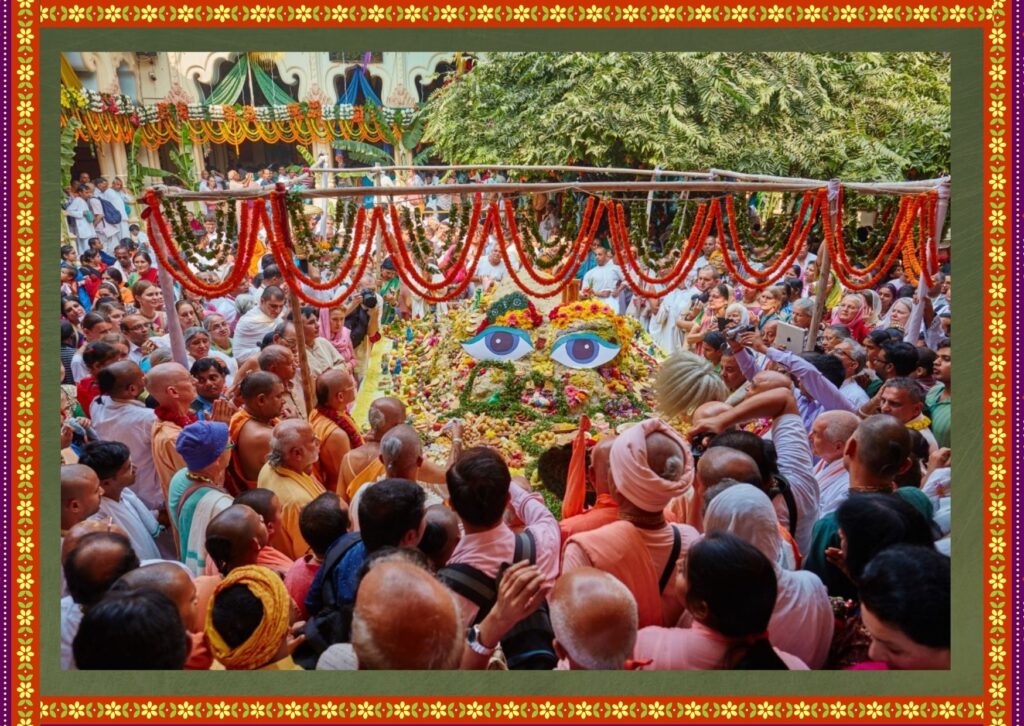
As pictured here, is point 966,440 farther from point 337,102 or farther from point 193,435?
point 337,102

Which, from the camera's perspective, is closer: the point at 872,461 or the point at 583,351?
the point at 872,461

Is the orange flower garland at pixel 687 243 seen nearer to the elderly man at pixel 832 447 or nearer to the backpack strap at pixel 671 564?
the elderly man at pixel 832 447

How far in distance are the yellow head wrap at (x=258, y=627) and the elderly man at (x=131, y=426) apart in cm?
216

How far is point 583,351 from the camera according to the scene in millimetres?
6547

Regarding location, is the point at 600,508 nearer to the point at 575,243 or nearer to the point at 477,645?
the point at 477,645

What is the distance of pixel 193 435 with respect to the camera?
331 cm

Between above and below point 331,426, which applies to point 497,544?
below

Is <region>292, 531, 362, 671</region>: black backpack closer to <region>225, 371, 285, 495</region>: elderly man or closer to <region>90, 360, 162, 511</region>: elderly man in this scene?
<region>225, 371, 285, 495</region>: elderly man

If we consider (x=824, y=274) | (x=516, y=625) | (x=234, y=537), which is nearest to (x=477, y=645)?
(x=516, y=625)

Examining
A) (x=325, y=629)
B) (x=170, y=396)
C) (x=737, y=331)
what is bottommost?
(x=325, y=629)

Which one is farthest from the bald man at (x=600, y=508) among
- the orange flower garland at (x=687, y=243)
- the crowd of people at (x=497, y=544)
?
the orange flower garland at (x=687, y=243)

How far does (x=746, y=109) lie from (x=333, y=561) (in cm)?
1117

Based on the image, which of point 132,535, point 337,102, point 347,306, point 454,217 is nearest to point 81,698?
point 132,535

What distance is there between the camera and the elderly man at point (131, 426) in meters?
4.20
